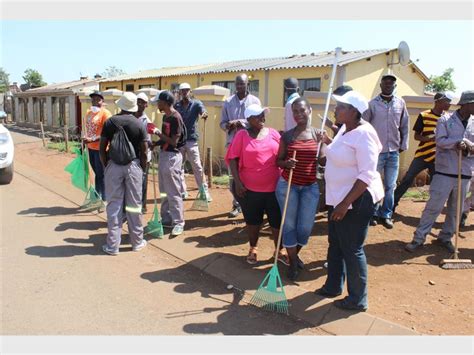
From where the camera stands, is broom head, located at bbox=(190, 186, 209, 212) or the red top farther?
broom head, located at bbox=(190, 186, 209, 212)

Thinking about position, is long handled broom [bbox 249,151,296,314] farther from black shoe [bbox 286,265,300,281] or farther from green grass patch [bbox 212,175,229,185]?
green grass patch [bbox 212,175,229,185]

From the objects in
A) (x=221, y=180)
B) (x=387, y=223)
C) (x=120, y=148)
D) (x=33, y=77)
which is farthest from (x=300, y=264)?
(x=33, y=77)

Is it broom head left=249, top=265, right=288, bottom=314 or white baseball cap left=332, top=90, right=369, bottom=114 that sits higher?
white baseball cap left=332, top=90, right=369, bottom=114

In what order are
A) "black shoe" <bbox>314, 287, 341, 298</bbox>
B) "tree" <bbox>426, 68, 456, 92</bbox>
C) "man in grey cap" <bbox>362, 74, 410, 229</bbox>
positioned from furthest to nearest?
"tree" <bbox>426, 68, 456, 92</bbox>
"man in grey cap" <bbox>362, 74, 410, 229</bbox>
"black shoe" <bbox>314, 287, 341, 298</bbox>

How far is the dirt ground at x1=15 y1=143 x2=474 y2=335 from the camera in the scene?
11.4ft

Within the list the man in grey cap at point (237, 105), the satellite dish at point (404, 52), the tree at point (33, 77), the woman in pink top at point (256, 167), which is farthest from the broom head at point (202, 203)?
the tree at point (33, 77)

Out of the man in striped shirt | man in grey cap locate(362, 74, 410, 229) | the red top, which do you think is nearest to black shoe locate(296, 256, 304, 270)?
the red top

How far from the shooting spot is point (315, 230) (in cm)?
563

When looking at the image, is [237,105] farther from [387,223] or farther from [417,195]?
[417,195]

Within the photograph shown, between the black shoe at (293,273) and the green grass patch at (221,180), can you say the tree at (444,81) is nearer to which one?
the green grass patch at (221,180)

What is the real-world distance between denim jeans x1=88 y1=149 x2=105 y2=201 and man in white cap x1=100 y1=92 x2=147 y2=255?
1.78 metres

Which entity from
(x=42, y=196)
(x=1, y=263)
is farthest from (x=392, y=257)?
(x=42, y=196)

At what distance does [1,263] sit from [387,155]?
4786 millimetres

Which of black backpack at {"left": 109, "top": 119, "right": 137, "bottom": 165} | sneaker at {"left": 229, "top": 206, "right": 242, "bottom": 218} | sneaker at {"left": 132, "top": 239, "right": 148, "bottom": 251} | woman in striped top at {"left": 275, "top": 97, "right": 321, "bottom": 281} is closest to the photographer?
woman in striped top at {"left": 275, "top": 97, "right": 321, "bottom": 281}
